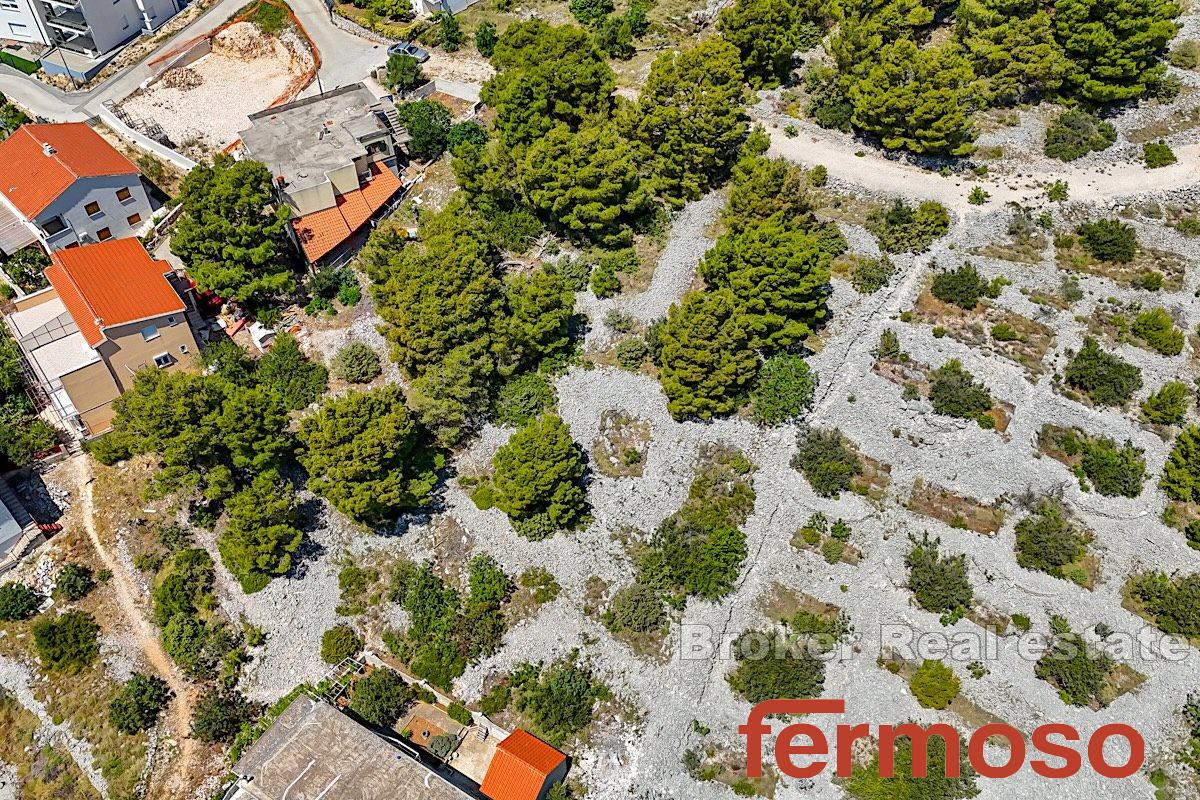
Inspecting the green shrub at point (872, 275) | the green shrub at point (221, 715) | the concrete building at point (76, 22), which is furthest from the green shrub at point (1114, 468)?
the concrete building at point (76, 22)

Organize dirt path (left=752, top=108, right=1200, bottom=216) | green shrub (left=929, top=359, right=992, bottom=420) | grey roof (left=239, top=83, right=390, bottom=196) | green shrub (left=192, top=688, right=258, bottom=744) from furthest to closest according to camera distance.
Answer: dirt path (left=752, top=108, right=1200, bottom=216) < grey roof (left=239, top=83, right=390, bottom=196) < green shrub (left=929, top=359, right=992, bottom=420) < green shrub (left=192, top=688, right=258, bottom=744)

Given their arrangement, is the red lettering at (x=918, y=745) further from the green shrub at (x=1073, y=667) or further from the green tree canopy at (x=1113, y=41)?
the green tree canopy at (x=1113, y=41)

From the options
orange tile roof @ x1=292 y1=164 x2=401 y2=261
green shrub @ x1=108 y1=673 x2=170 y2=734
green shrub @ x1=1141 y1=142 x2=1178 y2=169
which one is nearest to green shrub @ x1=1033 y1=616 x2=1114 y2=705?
green shrub @ x1=1141 y1=142 x2=1178 y2=169

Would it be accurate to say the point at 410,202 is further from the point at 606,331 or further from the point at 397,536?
the point at 397,536

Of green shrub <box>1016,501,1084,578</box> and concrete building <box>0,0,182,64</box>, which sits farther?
concrete building <box>0,0,182,64</box>

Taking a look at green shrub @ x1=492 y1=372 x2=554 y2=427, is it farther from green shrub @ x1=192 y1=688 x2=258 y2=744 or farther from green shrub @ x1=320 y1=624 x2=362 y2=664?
green shrub @ x1=192 y1=688 x2=258 y2=744

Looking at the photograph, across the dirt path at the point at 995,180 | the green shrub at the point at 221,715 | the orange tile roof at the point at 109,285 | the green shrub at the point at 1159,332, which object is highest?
the orange tile roof at the point at 109,285

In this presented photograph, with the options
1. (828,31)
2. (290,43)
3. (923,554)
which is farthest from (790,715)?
(290,43)
